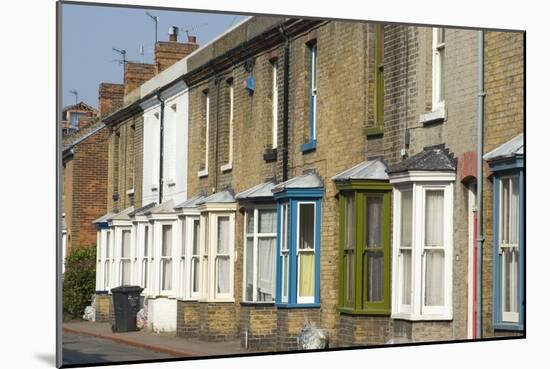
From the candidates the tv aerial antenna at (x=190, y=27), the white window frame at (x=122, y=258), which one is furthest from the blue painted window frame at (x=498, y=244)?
the white window frame at (x=122, y=258)

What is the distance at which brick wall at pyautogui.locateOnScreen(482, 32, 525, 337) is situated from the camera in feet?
66.6

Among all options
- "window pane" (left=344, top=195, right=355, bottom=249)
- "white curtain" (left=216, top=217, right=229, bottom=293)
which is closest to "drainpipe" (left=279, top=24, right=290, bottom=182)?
"window pane" (left=344, top=195, right=355, bottom=249)

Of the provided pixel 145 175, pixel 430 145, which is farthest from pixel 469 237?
pixel 145 175

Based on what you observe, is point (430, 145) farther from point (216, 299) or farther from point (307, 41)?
point (216, 299)

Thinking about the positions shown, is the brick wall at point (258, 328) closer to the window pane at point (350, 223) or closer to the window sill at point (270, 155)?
the window pane at point (350, 223)

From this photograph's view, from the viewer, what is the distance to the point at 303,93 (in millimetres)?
21172

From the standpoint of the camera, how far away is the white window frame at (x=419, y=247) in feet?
66.9

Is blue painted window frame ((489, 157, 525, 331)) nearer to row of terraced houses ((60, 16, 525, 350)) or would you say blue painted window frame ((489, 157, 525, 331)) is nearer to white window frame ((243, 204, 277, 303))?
row of terraced houses ((60, 16, 525, 350))

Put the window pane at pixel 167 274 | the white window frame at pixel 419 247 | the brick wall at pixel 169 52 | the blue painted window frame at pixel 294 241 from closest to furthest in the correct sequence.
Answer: the brick wall at pixel 169 52 → the window pane at pixel 167 274 → the white window frame at pixel 419 247 → the blue painted window frame at pixel 294 241

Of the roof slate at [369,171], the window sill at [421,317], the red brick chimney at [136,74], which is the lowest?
the window sill at [421,317]

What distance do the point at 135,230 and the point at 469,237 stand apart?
16.0 ft

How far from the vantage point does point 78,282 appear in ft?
59.6

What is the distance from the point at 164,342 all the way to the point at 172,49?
4.04 m

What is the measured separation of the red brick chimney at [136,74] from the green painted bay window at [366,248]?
3.38 meters
